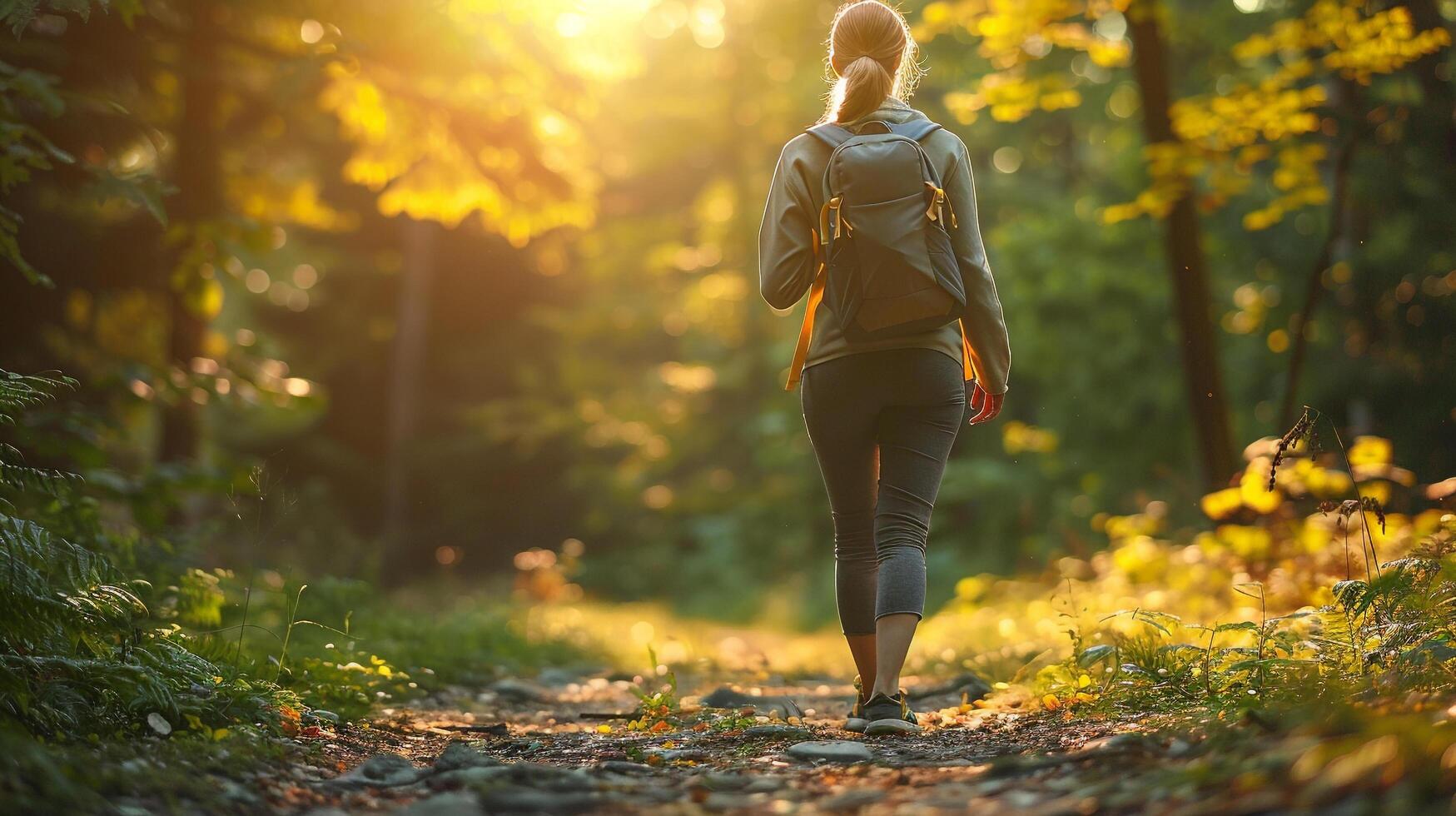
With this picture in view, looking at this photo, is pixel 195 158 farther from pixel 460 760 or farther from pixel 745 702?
pixel 460 760

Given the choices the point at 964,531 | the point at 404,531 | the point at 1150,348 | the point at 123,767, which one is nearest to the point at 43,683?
the point at 123,767

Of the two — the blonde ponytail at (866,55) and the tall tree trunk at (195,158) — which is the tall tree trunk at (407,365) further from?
the blonde ponytail at (866,55)

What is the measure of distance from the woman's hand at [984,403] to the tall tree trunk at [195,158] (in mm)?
6814

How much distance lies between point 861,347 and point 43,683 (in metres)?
2.52

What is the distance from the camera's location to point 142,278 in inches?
403

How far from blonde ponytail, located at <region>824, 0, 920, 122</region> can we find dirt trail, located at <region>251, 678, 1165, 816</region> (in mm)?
2071

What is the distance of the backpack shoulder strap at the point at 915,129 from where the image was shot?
12.6 ft

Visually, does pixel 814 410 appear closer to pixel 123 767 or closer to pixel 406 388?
pixel 123 767

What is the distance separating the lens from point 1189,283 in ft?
26.7

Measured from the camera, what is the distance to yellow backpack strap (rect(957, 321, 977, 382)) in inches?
156

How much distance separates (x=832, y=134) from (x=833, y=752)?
6.50ft

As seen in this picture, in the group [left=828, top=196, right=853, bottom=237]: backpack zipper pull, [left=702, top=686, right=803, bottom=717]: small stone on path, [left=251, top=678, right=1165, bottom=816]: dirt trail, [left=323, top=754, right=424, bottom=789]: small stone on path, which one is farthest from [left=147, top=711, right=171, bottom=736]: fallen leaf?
[left=828, top=196, right=853, bottom=237]: backpack zipper pull

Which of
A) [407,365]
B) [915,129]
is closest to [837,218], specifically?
[915,129]

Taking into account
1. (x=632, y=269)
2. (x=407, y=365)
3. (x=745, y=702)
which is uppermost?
(x=632, y=269)
